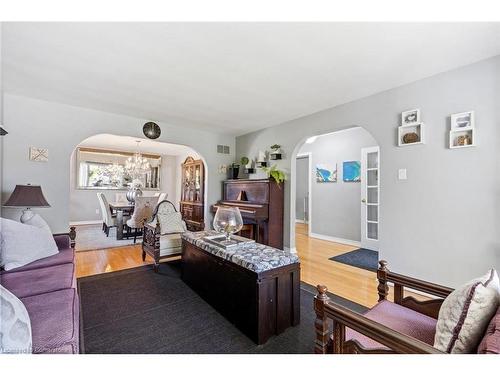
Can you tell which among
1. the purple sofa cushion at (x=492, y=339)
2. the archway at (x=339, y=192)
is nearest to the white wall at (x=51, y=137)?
the archway at (x=339, y=192)

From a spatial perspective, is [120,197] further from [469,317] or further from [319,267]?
[469,317]

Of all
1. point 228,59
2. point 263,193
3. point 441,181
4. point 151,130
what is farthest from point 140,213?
point 441,181

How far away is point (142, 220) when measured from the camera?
5.02 meters

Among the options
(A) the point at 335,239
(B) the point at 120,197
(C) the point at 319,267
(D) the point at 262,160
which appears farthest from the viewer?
(B) the point at 120,197

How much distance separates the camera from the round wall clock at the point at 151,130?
4.23 metres

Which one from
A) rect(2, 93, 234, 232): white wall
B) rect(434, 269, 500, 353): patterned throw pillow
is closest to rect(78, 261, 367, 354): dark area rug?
rect(434, 269, 500, 353): patterned throw pillow

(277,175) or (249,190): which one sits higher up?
(277,175)

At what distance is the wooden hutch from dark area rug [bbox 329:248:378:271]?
2869 mm

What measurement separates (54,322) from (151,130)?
3560 mm

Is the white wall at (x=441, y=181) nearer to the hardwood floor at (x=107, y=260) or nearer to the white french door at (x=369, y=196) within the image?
the white french door at (x=369, y=196)

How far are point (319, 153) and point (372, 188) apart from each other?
5.21 feet

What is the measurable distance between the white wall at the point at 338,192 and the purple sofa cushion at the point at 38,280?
15.8ft

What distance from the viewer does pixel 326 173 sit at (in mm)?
5648
